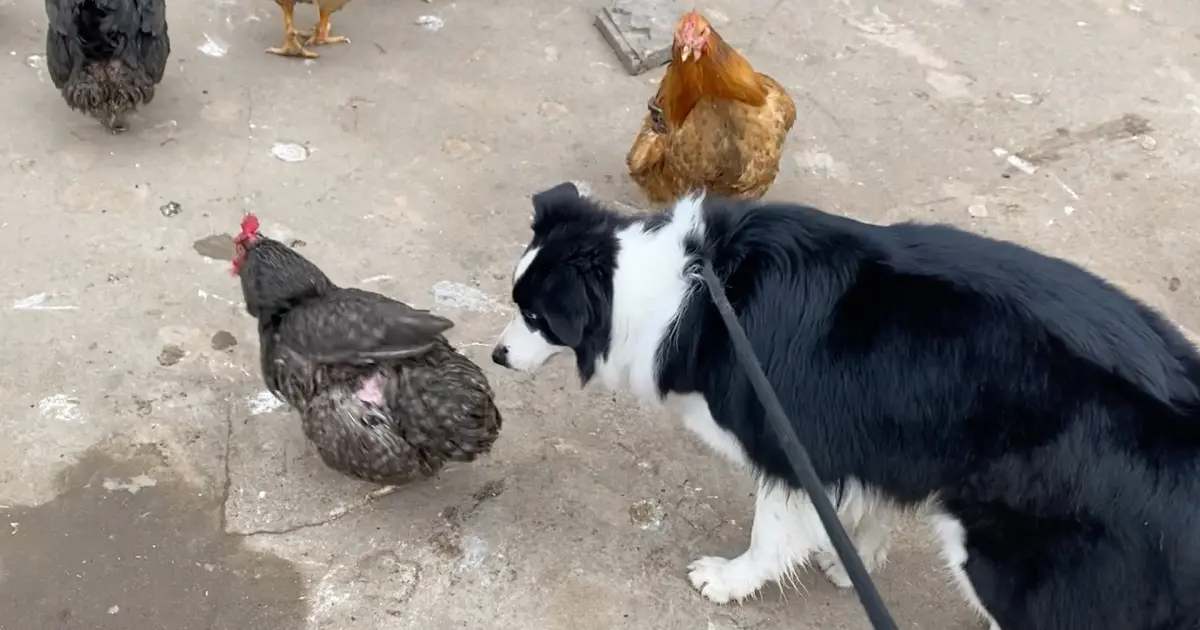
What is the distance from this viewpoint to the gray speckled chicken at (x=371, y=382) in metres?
2.71

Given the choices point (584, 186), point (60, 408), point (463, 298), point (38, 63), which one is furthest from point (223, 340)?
point (38, 63)

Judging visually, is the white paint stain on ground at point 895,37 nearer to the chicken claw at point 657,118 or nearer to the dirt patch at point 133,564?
the chicken claw at point 657,118

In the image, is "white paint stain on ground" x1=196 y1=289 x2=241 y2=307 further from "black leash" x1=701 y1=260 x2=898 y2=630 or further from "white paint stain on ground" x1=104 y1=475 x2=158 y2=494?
"black leash" x1=701 y1=260 x2=898 y2=630

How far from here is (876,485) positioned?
88.7 inches

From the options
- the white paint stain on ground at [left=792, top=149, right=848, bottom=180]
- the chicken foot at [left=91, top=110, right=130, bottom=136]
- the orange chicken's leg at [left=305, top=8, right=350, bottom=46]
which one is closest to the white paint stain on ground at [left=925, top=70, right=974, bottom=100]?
the white paint stain on ground at [left=792, top=149, right=848, bottom=180]

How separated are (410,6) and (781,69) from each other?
1.96m

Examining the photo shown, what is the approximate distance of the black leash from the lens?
157 cm

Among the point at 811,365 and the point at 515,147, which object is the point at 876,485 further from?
the point at 515,147

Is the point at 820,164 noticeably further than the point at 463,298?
Result: Yes

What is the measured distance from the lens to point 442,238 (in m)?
3.79

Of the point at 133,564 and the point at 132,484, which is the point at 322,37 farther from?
the point at 133,564

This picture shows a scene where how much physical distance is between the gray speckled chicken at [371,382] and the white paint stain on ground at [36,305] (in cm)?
97

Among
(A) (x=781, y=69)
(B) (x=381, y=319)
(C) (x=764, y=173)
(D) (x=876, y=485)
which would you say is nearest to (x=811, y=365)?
(D) (x=876, y=485)

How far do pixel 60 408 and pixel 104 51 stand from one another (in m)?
1.60
